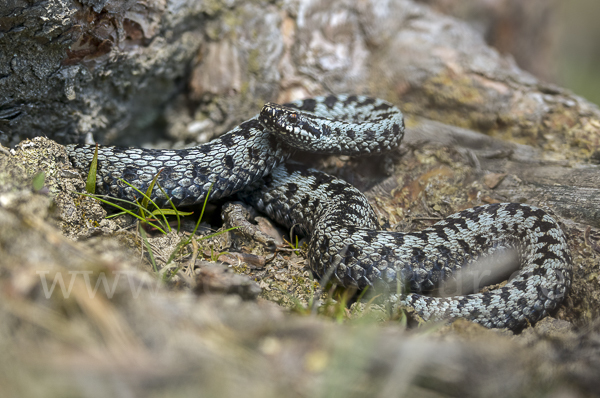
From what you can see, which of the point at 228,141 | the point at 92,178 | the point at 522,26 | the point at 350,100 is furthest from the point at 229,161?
the point at 522,26

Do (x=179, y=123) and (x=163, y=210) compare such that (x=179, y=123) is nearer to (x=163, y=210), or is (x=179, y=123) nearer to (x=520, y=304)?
(x=163, y=210)

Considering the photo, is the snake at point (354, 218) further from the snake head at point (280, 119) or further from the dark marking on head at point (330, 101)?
the dark marking on head at point (330, 101)

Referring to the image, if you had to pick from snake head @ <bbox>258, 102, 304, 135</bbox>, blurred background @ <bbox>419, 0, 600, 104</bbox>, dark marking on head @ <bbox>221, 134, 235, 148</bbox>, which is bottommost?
dark marking on head @ <bbox>221, 134, 235, 148</bbox>

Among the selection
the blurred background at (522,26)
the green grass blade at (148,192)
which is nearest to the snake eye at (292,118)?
the green grass blade at (148,192)

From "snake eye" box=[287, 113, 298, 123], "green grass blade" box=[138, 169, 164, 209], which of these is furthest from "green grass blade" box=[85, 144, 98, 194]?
"snake eye" box=[287, 113, 298, 123]

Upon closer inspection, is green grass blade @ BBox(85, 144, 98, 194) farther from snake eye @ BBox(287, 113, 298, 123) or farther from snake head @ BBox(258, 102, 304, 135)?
snake eye @ BBox(287, 113, 298, 123)

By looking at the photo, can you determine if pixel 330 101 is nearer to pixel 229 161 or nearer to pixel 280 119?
pixel 280 119
